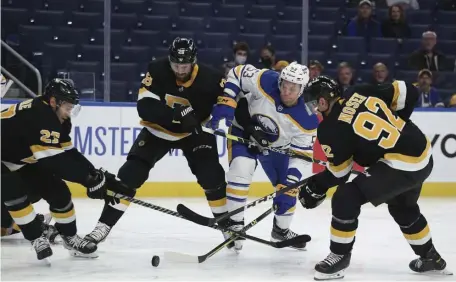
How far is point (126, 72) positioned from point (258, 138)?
8.96 feet

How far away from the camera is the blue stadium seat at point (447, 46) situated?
823 cm

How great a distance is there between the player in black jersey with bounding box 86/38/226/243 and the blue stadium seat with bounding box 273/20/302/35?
9.29 feet

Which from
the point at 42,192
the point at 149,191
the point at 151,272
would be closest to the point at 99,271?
the point at 151,272

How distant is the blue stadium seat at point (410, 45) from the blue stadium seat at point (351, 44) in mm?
360

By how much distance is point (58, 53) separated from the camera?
7.28 meters

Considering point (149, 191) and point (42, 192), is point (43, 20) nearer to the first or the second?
point (149, 191)

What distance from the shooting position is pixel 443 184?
8031mm

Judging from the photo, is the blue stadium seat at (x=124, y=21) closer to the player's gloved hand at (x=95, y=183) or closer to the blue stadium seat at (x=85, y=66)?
the blue stadium seat at (x=85, y=66)

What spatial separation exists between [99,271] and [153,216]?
2.11m

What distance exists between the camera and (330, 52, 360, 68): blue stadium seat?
802 centimetres

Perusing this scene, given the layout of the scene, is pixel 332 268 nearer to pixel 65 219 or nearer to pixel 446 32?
pixel 65 219

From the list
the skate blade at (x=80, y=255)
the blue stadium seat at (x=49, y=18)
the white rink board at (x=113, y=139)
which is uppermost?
the blue stadium seat at (x=49, y=18)

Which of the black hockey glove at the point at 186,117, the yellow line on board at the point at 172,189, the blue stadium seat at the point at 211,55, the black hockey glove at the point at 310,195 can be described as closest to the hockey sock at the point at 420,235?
the black hockey glove at the point at 310,195

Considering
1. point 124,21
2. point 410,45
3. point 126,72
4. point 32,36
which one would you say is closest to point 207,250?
point 126,72
